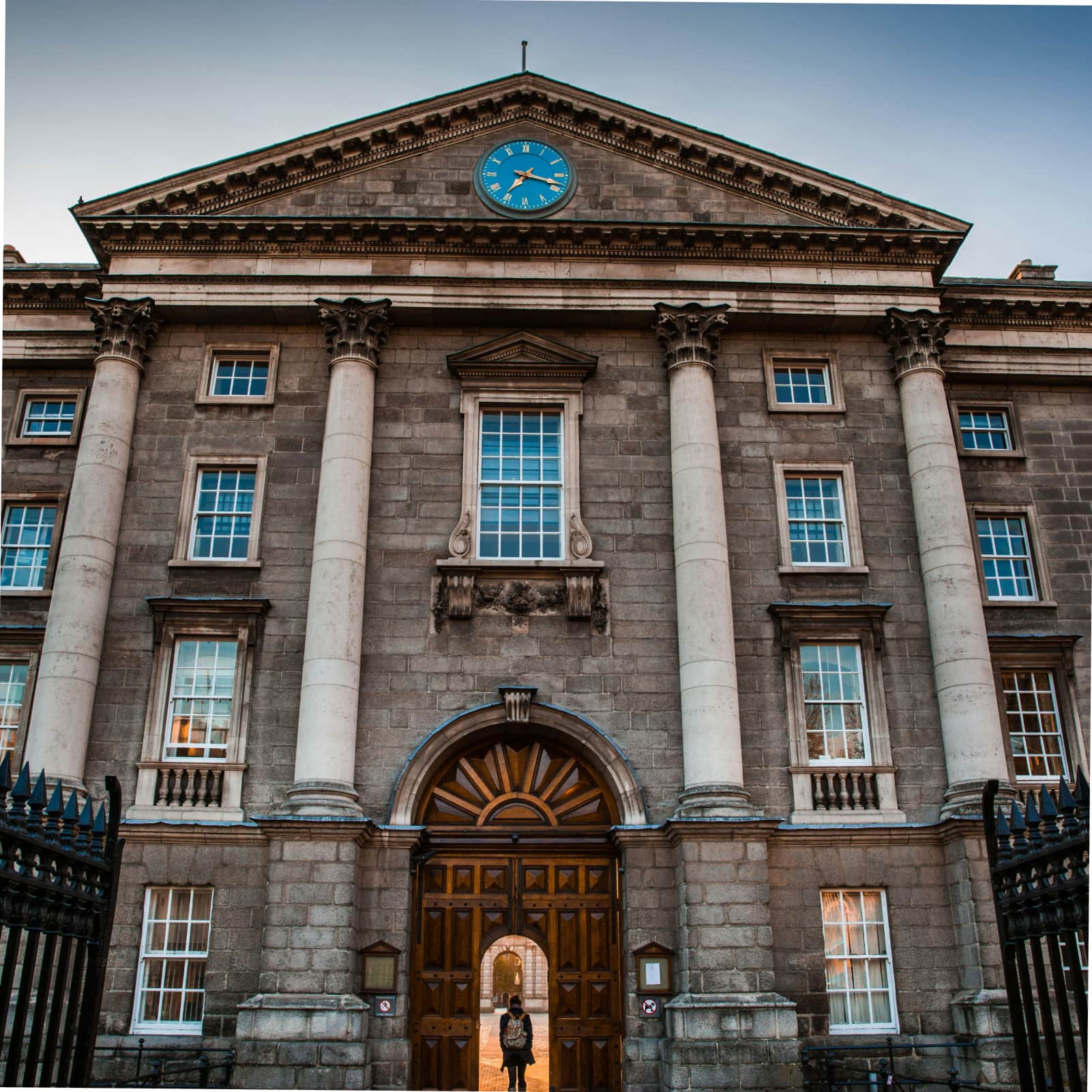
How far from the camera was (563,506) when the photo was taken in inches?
810

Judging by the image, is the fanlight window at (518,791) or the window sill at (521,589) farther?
the window sill at (521,589)

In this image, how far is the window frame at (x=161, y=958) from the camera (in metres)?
16.9

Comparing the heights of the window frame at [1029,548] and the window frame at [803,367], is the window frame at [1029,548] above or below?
below

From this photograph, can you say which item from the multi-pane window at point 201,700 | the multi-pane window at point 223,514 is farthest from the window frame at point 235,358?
the multi-pane window at point 201,700

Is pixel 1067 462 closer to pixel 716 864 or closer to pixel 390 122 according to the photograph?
pixel 716 864

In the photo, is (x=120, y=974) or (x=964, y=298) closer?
(x=120, y=974)

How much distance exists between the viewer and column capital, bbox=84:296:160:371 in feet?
69.5

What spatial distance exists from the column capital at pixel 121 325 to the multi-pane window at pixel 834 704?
14.4m

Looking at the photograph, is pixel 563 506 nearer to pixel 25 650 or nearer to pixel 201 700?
pixel 201 700

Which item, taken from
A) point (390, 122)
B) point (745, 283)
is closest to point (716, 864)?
point (745, 283)

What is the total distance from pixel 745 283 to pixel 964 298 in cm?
498

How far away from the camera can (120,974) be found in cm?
1711

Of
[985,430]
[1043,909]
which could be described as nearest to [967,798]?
[985,430]

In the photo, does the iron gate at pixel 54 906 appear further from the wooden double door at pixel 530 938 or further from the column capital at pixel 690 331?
the column capital at pixel 690 331
